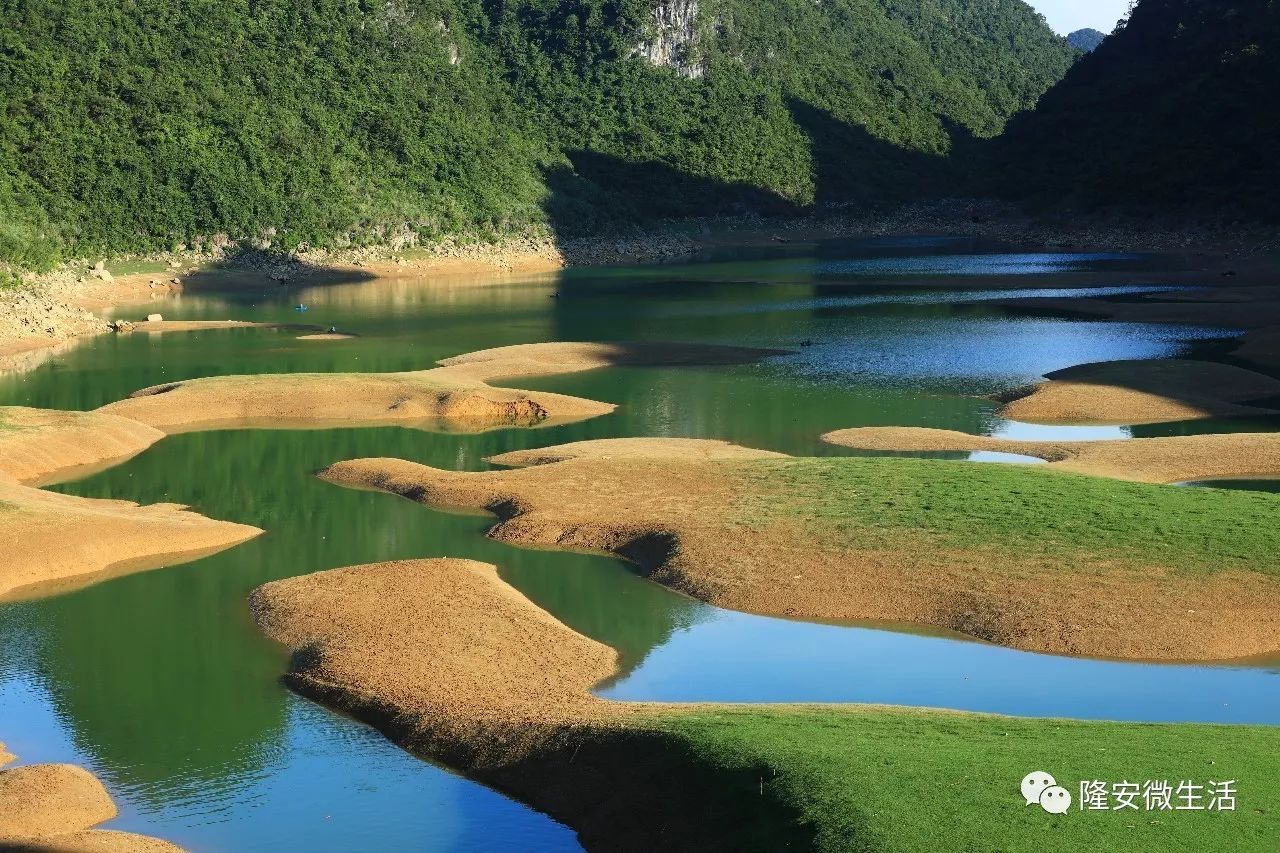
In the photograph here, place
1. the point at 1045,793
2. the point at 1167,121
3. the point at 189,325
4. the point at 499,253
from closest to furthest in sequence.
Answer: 1. the point at 1045,793
2. the point at 189,325
3. the point at 1167,121
4. the point at 499,253

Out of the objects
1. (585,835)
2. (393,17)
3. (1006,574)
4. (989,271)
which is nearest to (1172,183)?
(989,271)

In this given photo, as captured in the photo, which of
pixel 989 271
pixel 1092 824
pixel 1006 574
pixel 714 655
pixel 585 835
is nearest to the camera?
pixel 1092 824

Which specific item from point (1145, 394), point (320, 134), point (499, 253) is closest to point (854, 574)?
point (1145, 394)

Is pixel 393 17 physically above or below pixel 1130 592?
above

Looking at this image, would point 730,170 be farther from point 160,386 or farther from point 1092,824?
point 1092,824

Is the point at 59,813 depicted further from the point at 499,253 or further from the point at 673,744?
the point at 499,253

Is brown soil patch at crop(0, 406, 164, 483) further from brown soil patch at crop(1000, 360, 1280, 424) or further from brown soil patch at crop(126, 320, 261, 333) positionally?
brown soil patch at crop(126, 320, 261, 333)
